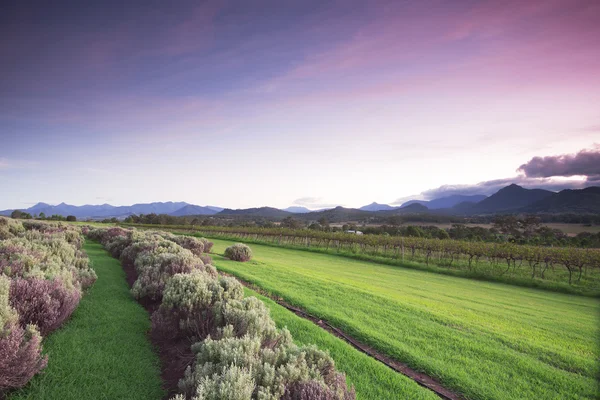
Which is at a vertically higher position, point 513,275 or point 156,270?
point 156,270

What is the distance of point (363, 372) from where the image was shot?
525 cm

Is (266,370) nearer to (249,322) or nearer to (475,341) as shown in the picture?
(249,322)

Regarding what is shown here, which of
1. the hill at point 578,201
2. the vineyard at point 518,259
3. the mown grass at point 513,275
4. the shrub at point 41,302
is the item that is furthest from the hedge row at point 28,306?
the hill at point 578,201

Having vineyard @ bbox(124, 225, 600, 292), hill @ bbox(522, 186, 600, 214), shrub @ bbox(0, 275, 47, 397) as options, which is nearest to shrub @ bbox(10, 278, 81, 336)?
shrub @ bbox(0, 275, 47, 397)

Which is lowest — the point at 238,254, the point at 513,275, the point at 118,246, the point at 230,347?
the point at 513,275

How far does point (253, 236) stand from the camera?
5591 centimetres

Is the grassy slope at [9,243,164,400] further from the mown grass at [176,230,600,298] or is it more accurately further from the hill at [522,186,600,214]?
the hill at [522,186,600,214]

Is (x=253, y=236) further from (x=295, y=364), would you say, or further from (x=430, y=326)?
(x=295, y=364)

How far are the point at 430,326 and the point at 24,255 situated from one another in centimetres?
1109

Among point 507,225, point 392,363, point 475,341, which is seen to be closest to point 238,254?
point 392,363

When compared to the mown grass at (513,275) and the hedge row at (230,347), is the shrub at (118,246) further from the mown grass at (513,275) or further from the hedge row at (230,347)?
the mown grass at (513,275)

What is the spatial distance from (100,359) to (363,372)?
4586 mm

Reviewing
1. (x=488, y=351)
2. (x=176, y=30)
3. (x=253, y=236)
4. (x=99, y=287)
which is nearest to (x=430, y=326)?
(x=488, y=351)

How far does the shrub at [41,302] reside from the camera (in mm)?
4562
